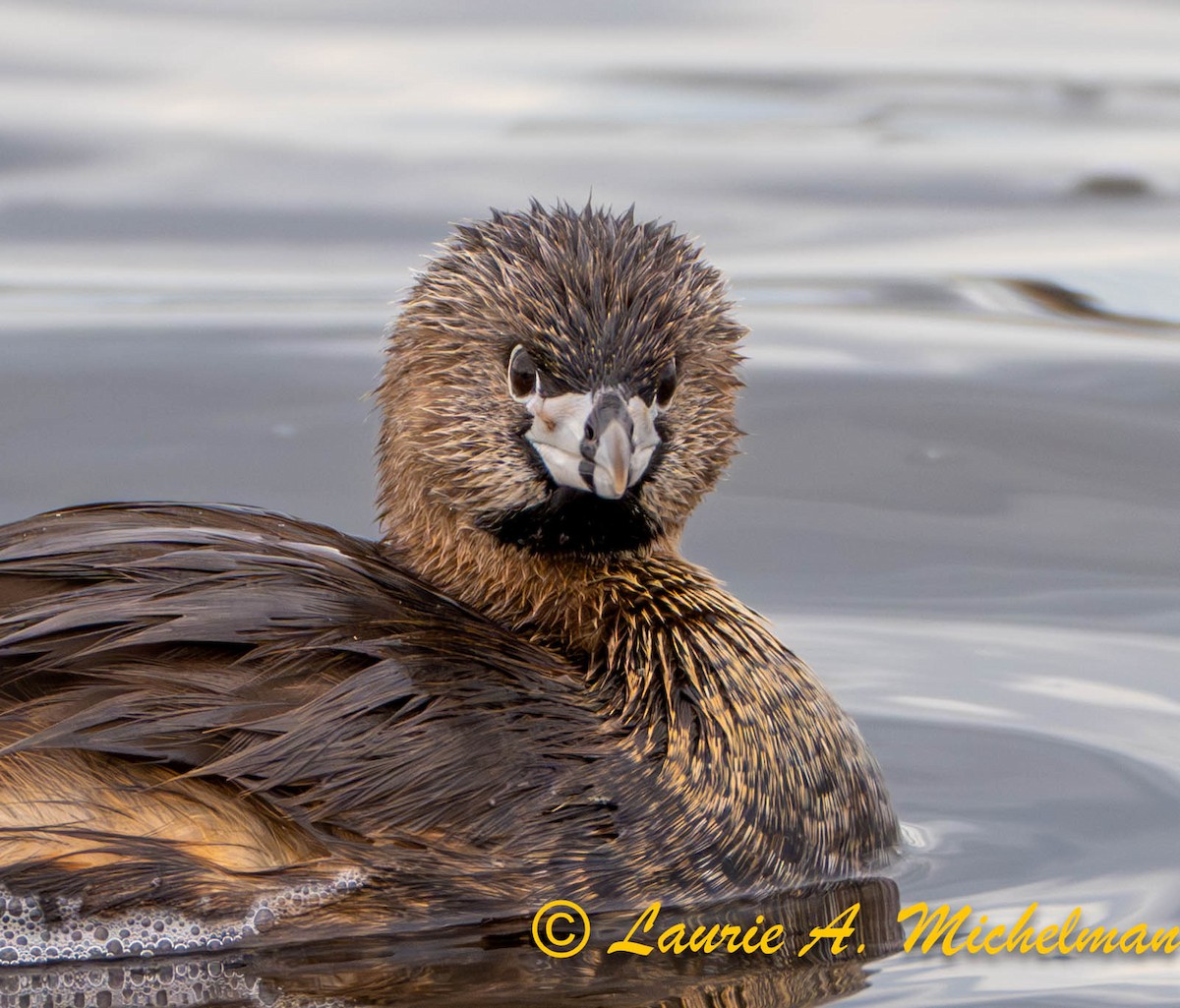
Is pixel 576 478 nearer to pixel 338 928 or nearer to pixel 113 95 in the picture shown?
pixel 338 928

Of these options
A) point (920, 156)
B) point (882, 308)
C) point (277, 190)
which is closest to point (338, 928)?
point (882, 308)

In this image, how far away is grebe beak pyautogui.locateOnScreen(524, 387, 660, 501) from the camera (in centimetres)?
497

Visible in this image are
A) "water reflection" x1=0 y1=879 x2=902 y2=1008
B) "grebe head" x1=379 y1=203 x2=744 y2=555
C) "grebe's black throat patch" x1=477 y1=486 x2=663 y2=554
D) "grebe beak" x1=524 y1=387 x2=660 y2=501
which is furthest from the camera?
"grebe's black throat patch" x1=477 y1=486 x2=663 y2=554

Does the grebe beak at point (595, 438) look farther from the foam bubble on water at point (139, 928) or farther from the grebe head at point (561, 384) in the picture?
the foam bubble on water at point (139, 928)

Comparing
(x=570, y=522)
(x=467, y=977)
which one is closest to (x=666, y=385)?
(x=570, y=522)

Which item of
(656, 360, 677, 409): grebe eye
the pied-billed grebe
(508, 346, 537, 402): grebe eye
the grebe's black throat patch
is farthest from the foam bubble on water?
(656, 360, 677, 409): grebe eye

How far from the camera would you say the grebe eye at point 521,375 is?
206 inches

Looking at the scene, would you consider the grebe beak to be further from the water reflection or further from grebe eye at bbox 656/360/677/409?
the water reflection

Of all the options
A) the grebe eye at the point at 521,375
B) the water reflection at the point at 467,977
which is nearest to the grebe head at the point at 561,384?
the grebe eye at the point at 521,375

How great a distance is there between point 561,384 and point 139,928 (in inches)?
58.4

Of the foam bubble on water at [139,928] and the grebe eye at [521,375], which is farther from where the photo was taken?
the grebe eye at [521,375]

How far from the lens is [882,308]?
9.10 m

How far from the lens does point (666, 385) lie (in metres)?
5.29

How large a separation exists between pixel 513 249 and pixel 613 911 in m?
1.56
